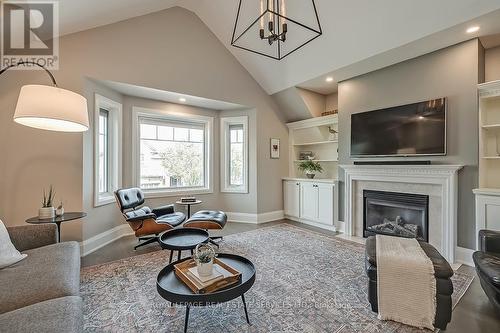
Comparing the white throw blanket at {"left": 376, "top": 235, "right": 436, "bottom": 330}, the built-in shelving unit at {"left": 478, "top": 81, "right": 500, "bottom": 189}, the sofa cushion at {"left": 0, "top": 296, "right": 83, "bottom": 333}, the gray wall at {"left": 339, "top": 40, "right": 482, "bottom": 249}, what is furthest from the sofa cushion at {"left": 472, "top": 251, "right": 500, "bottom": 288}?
the sofa cushion at {"left": 0, "top": 296, "right": 83, "bottom": 333}

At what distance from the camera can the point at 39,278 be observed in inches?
63.2

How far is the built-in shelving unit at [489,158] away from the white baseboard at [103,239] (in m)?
→ 5.10

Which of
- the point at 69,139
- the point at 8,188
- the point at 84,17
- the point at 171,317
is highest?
the point at 84,17

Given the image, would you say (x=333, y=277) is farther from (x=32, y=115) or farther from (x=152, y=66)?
(x=152, y=66)

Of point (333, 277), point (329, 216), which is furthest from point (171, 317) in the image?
point (329, 216)

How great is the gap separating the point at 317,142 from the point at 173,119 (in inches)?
121

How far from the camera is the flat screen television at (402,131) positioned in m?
3.20

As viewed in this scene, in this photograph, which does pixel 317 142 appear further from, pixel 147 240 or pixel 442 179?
pixel 147 240

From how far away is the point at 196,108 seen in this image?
508 cm

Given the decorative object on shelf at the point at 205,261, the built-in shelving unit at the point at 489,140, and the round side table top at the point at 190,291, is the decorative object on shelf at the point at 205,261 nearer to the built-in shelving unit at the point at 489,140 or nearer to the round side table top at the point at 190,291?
the round side table top at the point at 190,291

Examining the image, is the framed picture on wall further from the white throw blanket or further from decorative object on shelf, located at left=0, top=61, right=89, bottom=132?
decorative object on shelf, located at left=0, top=61, right=89, bottom=132

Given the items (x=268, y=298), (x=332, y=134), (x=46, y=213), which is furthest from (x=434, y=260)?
(x=46, y=213)

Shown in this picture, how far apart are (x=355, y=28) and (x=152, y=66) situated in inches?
123

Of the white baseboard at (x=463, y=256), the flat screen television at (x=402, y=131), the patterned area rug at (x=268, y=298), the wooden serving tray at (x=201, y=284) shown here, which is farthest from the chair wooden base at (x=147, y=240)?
the white baseboard at (x=463, y=256)
